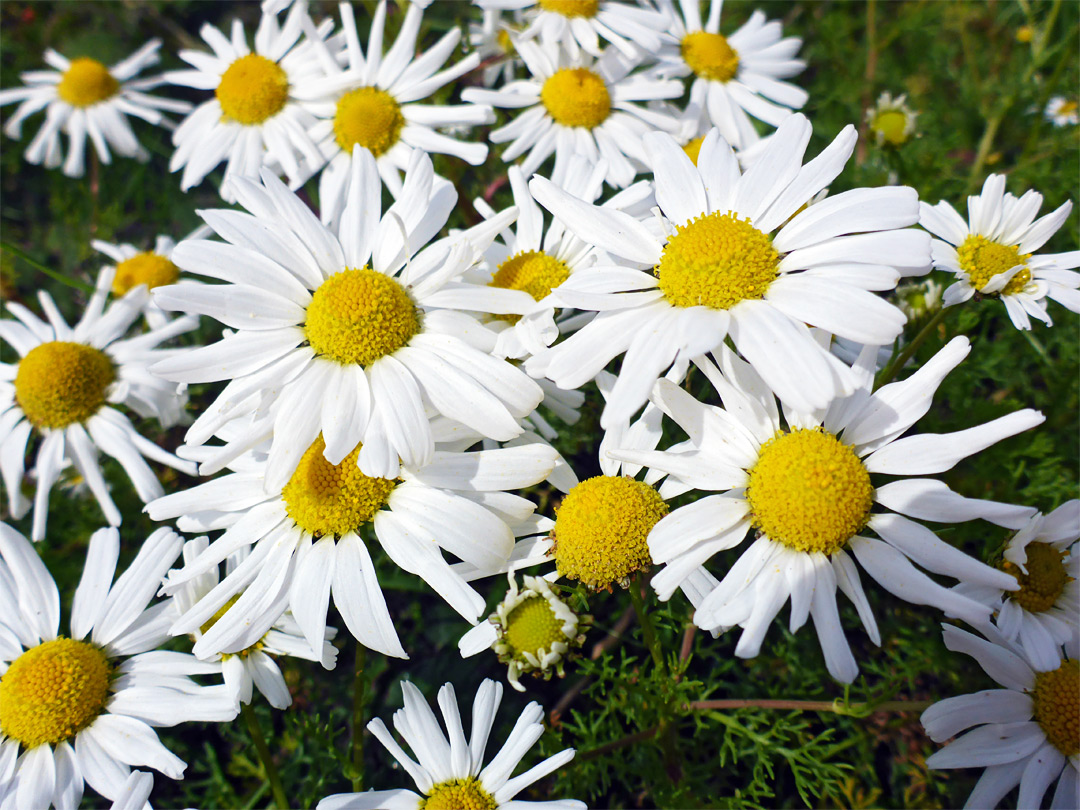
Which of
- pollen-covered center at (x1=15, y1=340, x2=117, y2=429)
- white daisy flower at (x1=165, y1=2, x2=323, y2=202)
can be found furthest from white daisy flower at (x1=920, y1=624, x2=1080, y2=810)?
pollen-covered center at (x1=15, y1=340, x2=117, y2=429)

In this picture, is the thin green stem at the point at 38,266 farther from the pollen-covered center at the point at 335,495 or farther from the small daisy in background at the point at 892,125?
the small daisy in background at the point at 892,125

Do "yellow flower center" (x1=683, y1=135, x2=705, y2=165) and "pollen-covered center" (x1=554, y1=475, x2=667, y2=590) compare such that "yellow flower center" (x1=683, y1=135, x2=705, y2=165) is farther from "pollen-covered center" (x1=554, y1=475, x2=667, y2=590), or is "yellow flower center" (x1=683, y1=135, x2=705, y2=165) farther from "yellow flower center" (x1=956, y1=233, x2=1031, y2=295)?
"pollen-covered center" (x1=554, y1=475, x2=667, y2=590)

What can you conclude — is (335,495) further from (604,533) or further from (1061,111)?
(1061,111)

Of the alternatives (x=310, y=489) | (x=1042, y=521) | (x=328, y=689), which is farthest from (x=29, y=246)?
(x=1042, y=521)

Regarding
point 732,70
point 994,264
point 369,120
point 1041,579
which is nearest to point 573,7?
point 732,70

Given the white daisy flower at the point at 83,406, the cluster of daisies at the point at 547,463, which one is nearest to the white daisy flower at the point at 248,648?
the cluster of daisies at the point at 547,463
